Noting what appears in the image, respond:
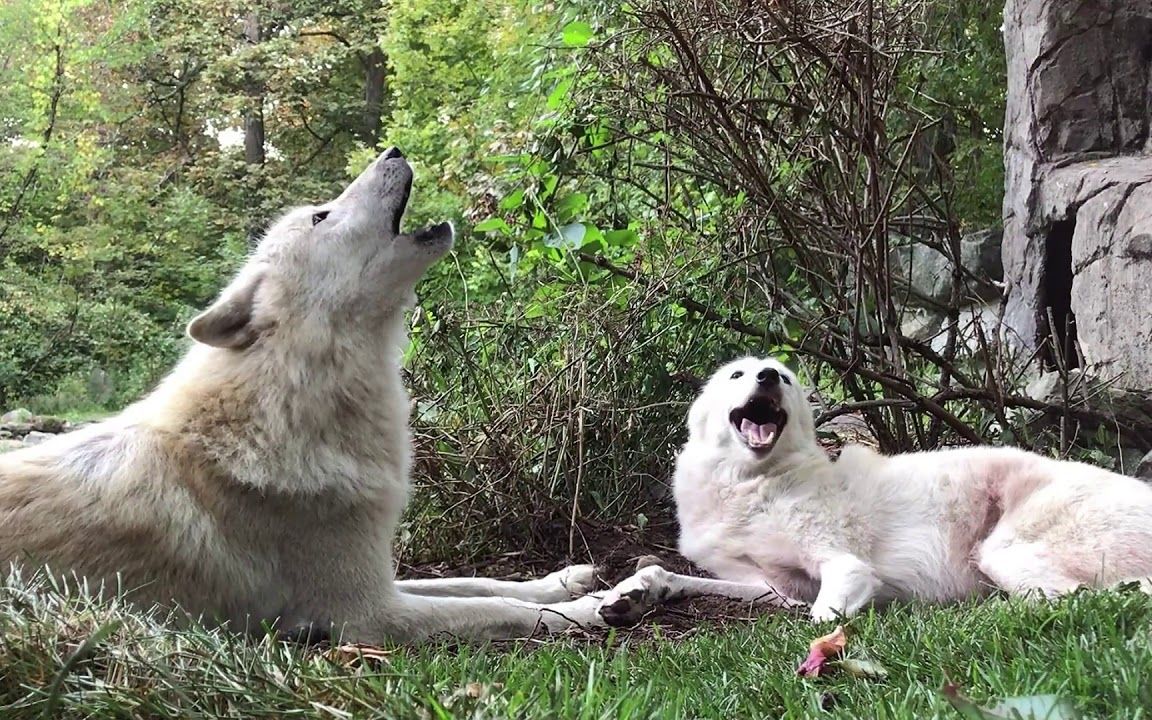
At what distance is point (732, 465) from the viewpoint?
164 inches

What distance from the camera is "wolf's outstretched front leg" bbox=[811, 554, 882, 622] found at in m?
3.43

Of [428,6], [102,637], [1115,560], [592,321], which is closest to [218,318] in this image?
[102,637]

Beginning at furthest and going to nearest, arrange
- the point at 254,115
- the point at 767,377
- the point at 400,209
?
the point at 254,115
the point at 767,377
the point at 400,209

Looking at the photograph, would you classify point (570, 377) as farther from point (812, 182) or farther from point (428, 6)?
point (428, 6)

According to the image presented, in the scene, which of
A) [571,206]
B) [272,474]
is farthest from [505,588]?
[571,206]

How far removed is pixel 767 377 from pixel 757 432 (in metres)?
0.24

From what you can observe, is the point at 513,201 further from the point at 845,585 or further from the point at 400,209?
the point at 845,585

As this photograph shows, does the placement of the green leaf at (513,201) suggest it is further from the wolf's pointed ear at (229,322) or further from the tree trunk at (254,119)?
the tree trunk at (254,119)

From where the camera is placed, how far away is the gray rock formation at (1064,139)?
6.39 metres

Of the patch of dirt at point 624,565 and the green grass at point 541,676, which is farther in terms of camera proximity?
the patch of dirt at point 624,565

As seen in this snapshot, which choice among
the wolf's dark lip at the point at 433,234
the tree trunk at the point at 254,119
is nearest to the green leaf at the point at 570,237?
the wolf's dark lip at the point at 433,234

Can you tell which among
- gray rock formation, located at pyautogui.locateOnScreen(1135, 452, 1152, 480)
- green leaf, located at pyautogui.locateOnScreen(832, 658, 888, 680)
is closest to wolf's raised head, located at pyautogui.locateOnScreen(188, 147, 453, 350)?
green leaf, located at pyautogui.locateOnScreen(832, 658, 888, 680)

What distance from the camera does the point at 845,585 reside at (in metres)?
3.52

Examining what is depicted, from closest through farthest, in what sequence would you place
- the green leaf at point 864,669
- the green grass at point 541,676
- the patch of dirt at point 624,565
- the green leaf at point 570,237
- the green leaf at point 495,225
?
the green grass at point 541,676 → the green leaf at point 864,669 → the patch of dirt at point 624,565 → the green leaf at point 570,237 → the green leaf at point 495,225
